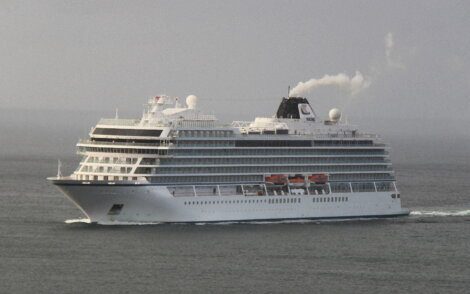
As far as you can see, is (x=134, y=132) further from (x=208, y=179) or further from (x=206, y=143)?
(x=208, y=179)

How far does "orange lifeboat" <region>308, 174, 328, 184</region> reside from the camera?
83438 millimetres

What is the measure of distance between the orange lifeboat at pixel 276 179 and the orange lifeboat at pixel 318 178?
7.33ft

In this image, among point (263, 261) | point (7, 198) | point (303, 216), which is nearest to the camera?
point (263, 261)

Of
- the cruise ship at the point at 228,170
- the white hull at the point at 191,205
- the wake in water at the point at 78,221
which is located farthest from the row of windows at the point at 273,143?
the wake in water at the point at 78,221

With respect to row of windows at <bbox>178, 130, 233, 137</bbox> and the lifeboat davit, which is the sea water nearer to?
the lifeboat davit

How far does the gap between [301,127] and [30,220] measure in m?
19.7

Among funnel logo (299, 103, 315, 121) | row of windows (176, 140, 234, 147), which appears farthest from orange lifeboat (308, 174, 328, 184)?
row of windows (176, 140, 234, 147)

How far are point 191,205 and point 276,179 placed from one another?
24.3 feet

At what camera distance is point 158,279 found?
6066cm

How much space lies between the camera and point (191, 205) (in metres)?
76.8

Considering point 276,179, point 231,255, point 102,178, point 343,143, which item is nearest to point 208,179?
point 276,179

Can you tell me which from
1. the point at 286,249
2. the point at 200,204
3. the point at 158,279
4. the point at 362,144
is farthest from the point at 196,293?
the point at 362,144

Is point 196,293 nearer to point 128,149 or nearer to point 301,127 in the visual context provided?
point 128,149

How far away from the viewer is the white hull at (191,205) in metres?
74.8
